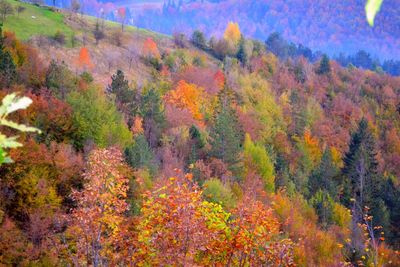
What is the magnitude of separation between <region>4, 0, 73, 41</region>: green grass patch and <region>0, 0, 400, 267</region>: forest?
411 mm

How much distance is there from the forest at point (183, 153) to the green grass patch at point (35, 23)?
411 millimetres

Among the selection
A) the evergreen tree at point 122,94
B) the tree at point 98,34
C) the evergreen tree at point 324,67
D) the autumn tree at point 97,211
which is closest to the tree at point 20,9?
the tree at point 98,34

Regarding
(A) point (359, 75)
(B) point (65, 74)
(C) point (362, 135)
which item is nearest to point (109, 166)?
(B) point (65, 74)

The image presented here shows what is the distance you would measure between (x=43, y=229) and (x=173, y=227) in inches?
417

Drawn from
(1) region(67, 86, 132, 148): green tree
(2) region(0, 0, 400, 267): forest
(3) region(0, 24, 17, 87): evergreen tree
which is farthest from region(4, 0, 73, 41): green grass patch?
(1) region(67, 86, 132, 148): green tree

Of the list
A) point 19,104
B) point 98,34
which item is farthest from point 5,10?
point 19,104

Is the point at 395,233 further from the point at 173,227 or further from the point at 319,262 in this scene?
the point at 173,227

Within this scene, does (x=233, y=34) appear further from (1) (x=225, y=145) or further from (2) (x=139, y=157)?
(2) (x=139, y=157)

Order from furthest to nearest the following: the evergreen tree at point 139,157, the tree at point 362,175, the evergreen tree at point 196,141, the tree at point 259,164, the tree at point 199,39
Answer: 1. the tree at point 199,39
2. the tree at point 362,175
3. the tree at point 259,164
4. the evergreen tree at point 196,141
5. the evergreen tree at point 139,157

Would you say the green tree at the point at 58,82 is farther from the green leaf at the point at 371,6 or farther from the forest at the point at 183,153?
the green leaf at the point at 371,6

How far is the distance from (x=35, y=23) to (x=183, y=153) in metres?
44.7

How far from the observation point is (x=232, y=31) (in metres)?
103

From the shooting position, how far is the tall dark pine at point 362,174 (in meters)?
50.8

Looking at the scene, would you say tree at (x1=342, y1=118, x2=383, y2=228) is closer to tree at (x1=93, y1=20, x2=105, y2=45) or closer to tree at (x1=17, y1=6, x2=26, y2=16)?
tree at (x1=93, y1=20, x2=105, y2=45)
